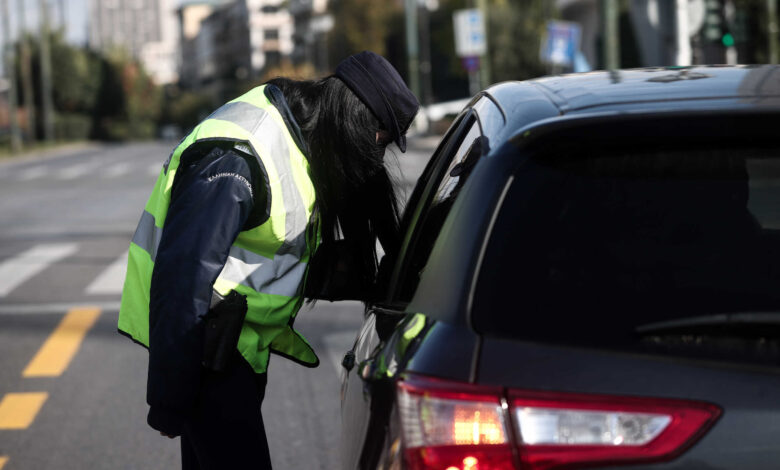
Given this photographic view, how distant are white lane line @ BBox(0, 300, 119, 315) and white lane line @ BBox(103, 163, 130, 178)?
79.0 feet

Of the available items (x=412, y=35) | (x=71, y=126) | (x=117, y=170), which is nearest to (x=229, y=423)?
(x=117, y=170)

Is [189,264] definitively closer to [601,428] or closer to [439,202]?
[439,202]

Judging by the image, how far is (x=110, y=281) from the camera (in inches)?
425

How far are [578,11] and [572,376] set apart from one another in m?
56.5

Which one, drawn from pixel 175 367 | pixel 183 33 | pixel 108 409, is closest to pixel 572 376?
pixel 175 367

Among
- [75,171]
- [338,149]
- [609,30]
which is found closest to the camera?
[338,149]

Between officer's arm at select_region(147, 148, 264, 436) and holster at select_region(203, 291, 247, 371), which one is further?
holster at select_region(203, 291, 247, 371)

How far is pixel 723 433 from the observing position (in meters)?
1.62

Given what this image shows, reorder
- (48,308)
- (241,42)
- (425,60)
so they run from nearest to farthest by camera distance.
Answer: (48,308) → (425,60) → (241,42)

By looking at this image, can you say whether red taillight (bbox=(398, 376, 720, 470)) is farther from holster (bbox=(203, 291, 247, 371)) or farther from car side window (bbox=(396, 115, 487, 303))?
holster (bbox=(203, 291, 247, 371))

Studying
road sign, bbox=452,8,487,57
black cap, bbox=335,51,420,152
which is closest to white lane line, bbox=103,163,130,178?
road sign, bbox=452,8,487,57

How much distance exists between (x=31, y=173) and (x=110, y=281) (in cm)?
2883

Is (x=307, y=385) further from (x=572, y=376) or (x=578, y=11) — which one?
(x=578, y=11)

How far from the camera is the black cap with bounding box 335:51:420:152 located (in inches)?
107
